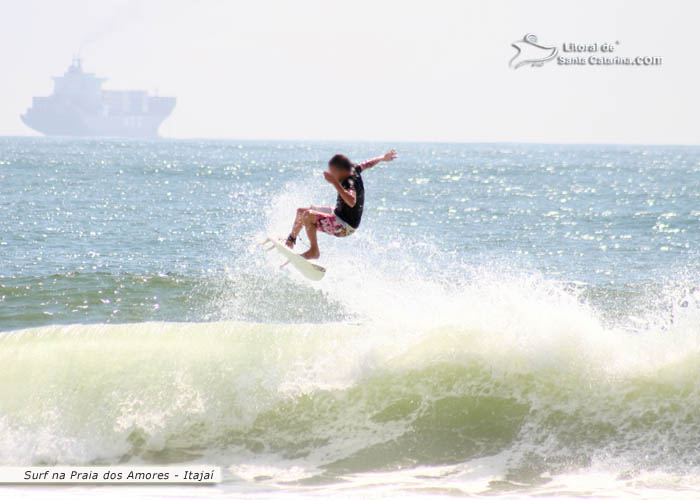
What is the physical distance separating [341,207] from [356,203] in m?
0.22

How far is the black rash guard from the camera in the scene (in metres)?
9.23

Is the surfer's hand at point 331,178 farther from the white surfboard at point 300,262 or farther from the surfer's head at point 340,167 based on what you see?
the white surfboard at point 300,262

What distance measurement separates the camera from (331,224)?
9.70 meters

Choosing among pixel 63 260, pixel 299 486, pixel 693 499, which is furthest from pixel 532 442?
pixel 63 260

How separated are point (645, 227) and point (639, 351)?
24689 millimetres

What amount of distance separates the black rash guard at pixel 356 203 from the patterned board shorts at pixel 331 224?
0.07 meters

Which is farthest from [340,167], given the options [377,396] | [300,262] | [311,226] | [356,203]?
[377,396]

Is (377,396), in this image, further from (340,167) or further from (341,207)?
(340,167)

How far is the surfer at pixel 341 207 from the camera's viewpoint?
8938 mm
